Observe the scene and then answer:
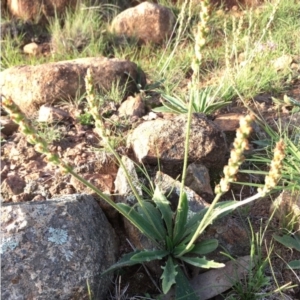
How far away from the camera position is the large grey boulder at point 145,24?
14.9 feet

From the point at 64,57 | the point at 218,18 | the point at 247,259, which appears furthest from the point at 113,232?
the point at 218,18

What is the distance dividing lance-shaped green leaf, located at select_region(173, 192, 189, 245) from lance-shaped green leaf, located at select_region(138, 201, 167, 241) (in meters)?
0.06

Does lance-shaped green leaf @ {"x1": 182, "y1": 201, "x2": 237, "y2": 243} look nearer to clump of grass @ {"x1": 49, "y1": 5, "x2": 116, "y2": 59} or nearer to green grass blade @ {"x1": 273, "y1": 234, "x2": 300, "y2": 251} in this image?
green grass blade @ {"x1": 273, "y1": 234, "x2": 300, "y2": 251}

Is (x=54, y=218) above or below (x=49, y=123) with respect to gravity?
above

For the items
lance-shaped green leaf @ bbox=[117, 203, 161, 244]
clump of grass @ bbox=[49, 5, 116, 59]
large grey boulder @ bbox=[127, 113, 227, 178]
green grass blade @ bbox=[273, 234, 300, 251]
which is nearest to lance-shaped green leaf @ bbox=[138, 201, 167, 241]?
lance-shaped green leaf @ bbox=[117, 203, 161, 244]

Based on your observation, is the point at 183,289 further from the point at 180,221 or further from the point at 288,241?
the point at 288,241

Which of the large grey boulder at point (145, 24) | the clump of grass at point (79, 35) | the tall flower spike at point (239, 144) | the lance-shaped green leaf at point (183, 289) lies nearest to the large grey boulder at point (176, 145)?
the lance-shaped green leaf at point (183, 289)

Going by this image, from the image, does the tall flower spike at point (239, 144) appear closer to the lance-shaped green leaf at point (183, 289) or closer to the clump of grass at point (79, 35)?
the lance-shaped green leaf at point (183, 289)

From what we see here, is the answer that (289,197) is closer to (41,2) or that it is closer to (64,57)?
(64,57)

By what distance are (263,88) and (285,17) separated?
132 centimetres

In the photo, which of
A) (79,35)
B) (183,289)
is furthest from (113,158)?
(79,35)

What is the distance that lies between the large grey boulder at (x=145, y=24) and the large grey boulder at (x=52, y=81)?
125cm

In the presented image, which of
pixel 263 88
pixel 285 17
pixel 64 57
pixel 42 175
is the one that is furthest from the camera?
pixel 285 17

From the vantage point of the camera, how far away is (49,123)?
3.03 metres
